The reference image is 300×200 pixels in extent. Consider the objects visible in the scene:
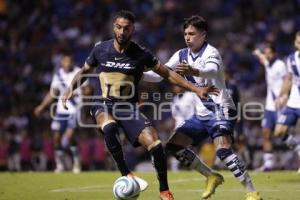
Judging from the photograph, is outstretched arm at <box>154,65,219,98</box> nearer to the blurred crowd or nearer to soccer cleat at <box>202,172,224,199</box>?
soccer cleat at <box>202,172,224,199</box>

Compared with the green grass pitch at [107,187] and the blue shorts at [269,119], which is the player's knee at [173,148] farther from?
the blue shorts at [269,119]

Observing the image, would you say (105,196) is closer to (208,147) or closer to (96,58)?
(96,58)

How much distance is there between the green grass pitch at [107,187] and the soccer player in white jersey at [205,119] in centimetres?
70

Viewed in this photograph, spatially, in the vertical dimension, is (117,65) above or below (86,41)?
below

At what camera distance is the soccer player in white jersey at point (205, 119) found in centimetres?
1061

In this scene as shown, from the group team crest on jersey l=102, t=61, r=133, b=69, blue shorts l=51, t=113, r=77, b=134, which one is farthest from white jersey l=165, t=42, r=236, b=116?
blue shorts l=51, t=113, r=77, b=134

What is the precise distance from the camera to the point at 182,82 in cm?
1038

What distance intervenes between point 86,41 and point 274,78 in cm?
944

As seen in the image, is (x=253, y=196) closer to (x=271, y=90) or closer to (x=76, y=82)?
(x=76, y=82)

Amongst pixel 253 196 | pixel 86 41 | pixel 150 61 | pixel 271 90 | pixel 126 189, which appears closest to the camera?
pixel 126 189

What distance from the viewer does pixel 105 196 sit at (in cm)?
1186

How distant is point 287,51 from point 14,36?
28.7ft

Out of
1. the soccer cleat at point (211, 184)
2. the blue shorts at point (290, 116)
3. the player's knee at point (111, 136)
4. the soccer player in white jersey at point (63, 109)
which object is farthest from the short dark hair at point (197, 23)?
the soccer player in white jersey at point (63, 109)

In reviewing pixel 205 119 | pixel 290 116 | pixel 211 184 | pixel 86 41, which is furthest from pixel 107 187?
pixel 86 41
